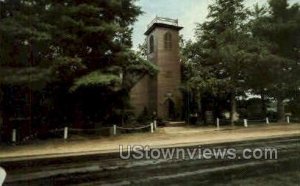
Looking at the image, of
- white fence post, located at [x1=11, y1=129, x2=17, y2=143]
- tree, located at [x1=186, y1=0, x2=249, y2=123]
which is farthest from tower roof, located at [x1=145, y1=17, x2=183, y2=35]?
white fence post, located at [x1=11, y1=129, x2=17, y2=143]

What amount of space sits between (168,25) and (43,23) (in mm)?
23054

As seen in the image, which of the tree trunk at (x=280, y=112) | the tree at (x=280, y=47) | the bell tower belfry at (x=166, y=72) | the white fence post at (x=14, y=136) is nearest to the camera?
the white fence post at (x=14, y=136)

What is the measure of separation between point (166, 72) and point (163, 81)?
3.49 ft

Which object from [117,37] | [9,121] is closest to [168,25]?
[117,37]

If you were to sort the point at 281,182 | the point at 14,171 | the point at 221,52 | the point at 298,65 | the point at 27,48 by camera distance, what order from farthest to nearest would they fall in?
the point at 298,65
the point at 221,52
the point at 27,48
the point at 14,171
the point at 281,182

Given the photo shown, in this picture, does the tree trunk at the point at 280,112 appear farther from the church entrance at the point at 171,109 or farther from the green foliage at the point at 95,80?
the green foliage at the point at 95,80

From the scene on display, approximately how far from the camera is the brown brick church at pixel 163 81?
39562 millimetres

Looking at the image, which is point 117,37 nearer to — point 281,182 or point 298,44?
point 281,182

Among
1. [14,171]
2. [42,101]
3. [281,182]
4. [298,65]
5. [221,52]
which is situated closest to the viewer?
[281,182]

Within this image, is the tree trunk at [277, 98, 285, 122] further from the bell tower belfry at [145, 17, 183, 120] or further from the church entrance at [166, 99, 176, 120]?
the church entrance at [166, 99, 176, 120]

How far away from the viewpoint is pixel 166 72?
132 feet

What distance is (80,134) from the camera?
23.9m

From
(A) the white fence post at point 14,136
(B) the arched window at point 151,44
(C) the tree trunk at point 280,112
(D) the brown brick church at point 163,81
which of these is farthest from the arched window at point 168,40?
(A) the white fence post at point 14,136

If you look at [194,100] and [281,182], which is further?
[194,100]
